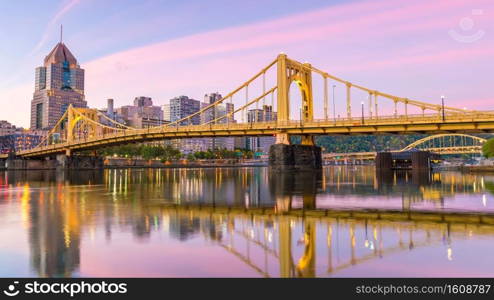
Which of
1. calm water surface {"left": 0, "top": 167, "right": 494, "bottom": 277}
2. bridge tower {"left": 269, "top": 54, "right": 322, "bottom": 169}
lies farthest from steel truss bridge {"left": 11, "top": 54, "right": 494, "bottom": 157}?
calm water surface {"left": 0, "top": 167, "right": 494, "bottom": 277}

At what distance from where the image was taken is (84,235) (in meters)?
14.6

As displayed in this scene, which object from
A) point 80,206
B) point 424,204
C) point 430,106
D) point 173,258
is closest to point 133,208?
point 80,206

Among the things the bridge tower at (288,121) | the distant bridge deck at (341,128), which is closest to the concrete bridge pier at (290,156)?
the bridge tower at (288,121)

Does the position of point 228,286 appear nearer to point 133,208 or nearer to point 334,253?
point 334,253

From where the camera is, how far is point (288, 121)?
3123 inches

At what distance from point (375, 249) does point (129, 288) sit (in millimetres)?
6849

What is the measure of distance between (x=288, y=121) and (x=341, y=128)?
33.9 feet

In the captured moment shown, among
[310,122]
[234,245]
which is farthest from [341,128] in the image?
A: [234,245]

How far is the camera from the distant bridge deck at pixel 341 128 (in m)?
63.3

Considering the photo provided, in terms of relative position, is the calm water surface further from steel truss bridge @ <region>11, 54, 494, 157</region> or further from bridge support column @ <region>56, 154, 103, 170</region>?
bridge support column @ <region>56, 154, 103, 170</region>

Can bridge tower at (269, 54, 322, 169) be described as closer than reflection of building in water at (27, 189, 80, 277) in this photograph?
No

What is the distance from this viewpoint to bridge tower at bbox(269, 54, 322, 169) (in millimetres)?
79125

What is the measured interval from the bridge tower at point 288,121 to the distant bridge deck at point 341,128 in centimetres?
216

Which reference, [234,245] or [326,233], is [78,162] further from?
[234,245]
